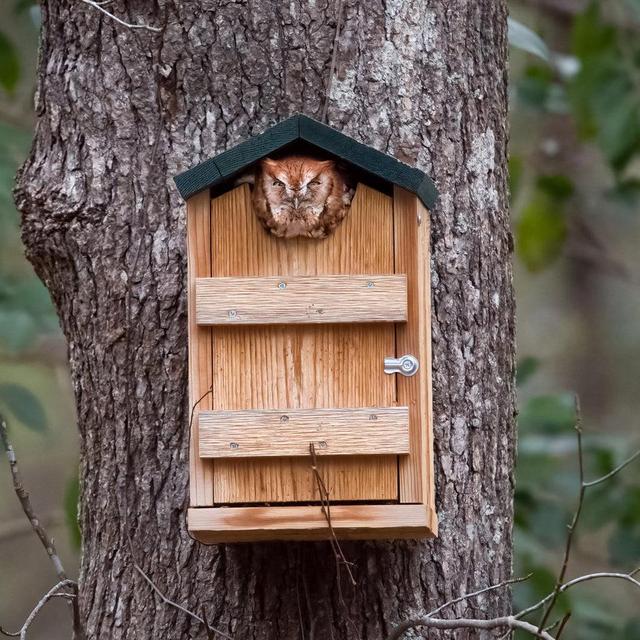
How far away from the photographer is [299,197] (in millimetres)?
2307

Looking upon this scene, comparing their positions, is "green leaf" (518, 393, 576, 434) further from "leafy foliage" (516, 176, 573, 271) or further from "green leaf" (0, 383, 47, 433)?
"green leaf" (0, 383, 47, 433)

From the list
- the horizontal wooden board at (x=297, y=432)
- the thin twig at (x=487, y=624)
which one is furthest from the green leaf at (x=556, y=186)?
the thin twig at (x=487, y=624)

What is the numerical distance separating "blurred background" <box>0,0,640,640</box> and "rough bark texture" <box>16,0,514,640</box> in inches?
25.1

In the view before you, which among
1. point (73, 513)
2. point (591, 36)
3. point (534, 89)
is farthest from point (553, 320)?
point (73, 513)

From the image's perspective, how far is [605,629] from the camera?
489 centimetres

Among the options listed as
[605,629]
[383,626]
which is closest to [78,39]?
[383,626]

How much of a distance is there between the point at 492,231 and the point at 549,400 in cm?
196

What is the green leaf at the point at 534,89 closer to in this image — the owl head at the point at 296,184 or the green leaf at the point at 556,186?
the green leaf at the point at 556,186

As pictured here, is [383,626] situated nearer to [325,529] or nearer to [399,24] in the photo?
[325,529]

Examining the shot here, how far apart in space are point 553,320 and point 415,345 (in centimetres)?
714

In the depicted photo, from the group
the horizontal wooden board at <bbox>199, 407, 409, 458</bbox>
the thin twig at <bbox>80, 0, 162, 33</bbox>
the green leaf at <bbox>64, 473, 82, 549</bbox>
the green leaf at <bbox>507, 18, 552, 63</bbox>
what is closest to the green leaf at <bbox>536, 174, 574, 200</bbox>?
the green leaf at <bbox>507, 18, 552, 63</bbox>

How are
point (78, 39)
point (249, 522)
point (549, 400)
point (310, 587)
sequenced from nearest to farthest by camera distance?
point (249, 522)
point (310, 587)
point (78, 39)
point (549, 400)

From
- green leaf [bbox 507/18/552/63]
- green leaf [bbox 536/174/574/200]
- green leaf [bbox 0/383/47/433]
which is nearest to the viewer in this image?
green leaf [bbox 507/18/552/63]

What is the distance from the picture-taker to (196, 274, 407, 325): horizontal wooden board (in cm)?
234
